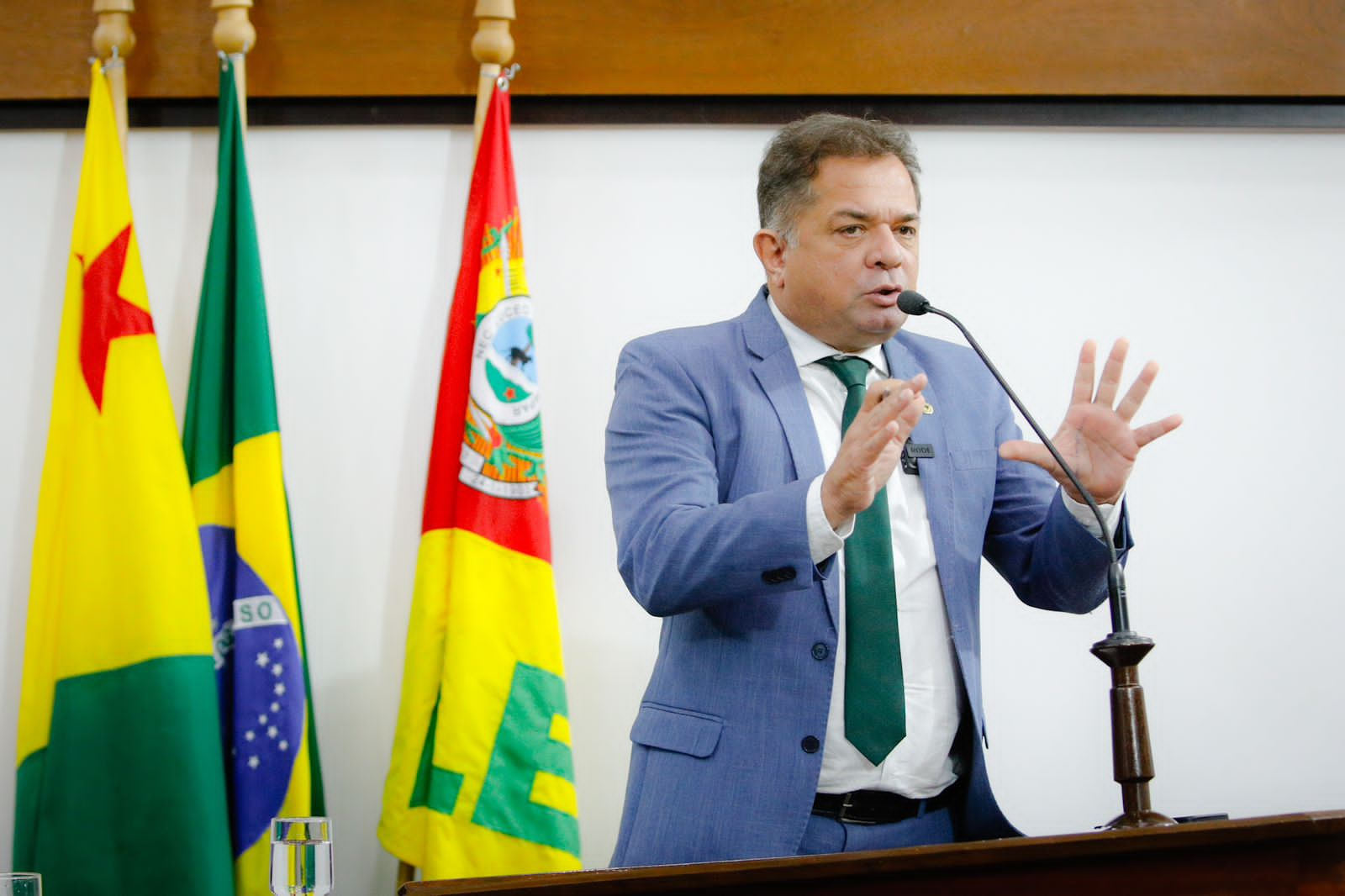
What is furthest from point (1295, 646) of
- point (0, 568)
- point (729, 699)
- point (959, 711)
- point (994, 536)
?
point (0, 568)

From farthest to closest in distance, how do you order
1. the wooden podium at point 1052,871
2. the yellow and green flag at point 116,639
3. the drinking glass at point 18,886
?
the yellow and green flag at point 116,639 → the drinking glass at point 18,886 → the wooden podium at point 1052,871

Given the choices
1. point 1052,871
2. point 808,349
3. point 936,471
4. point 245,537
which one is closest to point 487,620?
point 245,537

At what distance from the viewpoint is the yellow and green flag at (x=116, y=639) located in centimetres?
257

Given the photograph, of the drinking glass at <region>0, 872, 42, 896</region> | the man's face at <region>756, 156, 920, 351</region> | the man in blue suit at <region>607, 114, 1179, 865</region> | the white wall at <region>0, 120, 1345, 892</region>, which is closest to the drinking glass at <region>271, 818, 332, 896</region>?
the drinking glass at <region>0, 872, 42, 896</region>

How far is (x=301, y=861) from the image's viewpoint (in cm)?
143

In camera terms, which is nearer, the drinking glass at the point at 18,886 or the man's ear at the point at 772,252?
the drinking glass at the point at 18,886

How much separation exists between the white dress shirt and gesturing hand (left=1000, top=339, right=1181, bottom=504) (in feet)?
0.14

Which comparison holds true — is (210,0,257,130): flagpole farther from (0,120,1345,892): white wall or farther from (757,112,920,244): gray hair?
(757,112,920,244): gray hair

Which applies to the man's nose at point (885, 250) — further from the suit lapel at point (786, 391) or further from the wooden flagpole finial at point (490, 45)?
the wooden flagpole finial at point (490, 45)

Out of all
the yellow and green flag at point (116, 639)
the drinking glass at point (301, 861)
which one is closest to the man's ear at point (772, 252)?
the drinking glass at point (301, 861)

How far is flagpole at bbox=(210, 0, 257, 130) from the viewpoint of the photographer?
2.90 meters

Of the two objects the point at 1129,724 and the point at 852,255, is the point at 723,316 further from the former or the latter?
the point at 1129,724

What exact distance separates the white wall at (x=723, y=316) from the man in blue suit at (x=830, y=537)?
95 centimetres

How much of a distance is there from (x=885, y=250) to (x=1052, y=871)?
3.58 feet
